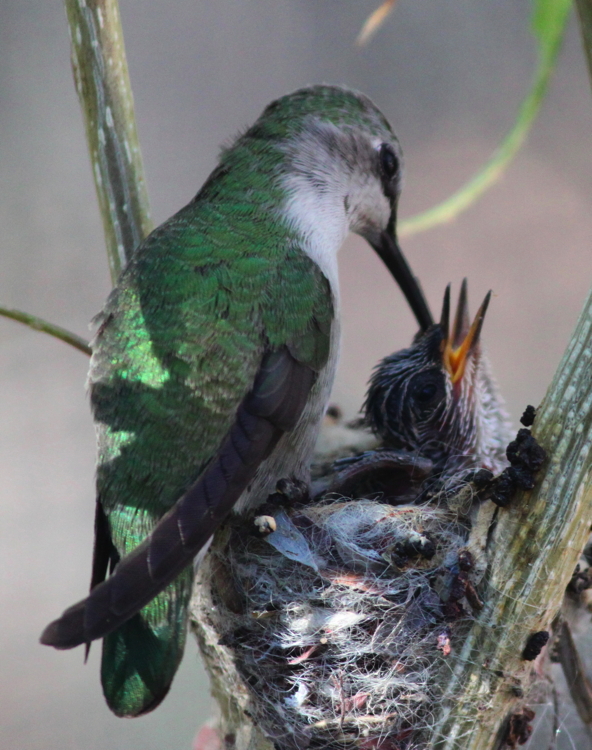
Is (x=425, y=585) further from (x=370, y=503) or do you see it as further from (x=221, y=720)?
(x=221, y=720)

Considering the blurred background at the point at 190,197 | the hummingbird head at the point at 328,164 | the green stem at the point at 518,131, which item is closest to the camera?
the green stem at the point at 518,131

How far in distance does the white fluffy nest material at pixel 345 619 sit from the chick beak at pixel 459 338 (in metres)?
0.65

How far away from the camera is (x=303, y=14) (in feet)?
14.6

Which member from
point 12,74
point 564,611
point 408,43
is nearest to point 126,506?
point 564,611

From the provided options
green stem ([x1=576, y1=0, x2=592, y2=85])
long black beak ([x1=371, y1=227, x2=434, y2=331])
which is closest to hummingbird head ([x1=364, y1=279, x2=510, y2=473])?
long black beak ([x1=371, y1=227, x2=434, y2=331])

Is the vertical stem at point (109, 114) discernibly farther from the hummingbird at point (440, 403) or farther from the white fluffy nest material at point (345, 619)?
the hummingbird at point (440, 403)

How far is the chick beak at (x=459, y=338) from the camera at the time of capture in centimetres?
222

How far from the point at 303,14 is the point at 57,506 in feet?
9.06

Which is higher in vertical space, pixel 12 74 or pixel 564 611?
pixel 12 74

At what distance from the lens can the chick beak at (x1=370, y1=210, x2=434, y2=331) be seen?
2.35 meters

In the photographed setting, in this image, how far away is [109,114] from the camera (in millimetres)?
1622

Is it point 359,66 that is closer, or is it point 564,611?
point 564,611

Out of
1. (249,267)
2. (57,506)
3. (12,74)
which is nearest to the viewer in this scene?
(249,267)

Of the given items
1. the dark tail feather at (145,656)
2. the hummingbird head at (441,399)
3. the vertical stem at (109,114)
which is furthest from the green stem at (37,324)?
the hummingbird head at (441,399)
